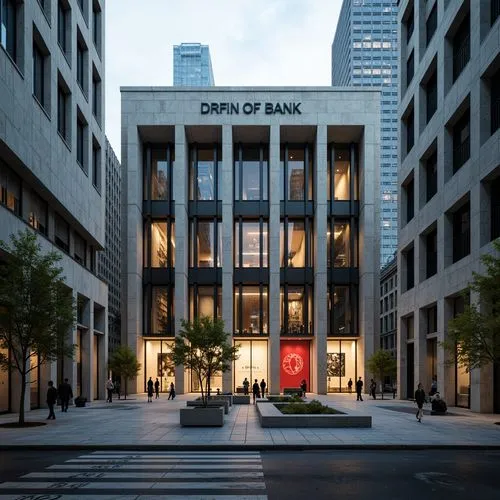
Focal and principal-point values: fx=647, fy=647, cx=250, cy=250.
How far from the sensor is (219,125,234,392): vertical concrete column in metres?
56.9

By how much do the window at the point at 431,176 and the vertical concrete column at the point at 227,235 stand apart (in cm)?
1910

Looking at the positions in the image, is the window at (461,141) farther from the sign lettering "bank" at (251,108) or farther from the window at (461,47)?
the sign lettering "bank" at (251,108)

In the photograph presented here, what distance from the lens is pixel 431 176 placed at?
44.5m

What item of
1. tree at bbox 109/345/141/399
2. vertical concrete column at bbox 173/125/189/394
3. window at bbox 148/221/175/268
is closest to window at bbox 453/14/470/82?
vertical concrete column at bbox 173/125/189/394

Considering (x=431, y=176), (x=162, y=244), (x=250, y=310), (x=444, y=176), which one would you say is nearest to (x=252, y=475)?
(x=444, y=176)

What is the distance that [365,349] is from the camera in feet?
185

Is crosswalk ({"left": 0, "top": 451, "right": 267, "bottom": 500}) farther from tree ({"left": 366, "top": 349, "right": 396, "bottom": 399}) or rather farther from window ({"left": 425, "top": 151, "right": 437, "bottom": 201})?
tree ({"left": 366, "top": 349, "right": 396, "bottom": 399})

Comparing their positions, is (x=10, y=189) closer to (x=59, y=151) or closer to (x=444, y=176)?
(x=59, y=151)

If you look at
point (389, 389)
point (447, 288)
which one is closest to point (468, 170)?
point (447, 288)

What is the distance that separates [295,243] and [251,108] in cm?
1301

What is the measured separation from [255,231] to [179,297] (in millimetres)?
9398

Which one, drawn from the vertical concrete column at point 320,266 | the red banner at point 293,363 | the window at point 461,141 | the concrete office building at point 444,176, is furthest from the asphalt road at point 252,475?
the red banner at point 293,363

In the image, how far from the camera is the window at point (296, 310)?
2302 inches

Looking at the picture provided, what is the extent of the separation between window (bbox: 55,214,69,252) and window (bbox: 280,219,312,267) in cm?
2271
